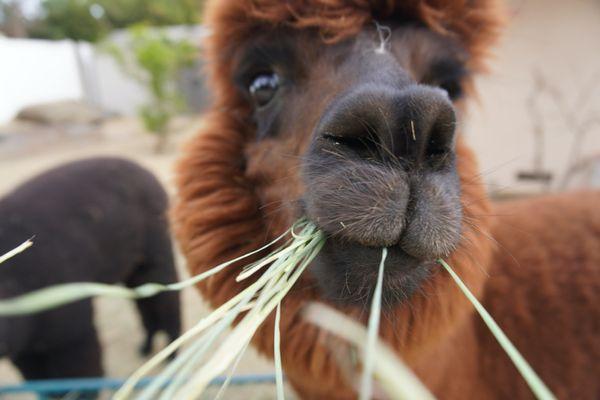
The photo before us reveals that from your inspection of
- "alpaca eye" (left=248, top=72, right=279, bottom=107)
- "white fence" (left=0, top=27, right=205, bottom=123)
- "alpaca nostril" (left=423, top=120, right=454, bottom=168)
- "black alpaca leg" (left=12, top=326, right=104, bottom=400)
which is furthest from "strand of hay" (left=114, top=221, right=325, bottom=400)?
"white fence" (left=0, top=27, right=205, bottom=123)

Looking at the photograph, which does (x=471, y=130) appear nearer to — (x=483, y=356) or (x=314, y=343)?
(x=483, y=356)

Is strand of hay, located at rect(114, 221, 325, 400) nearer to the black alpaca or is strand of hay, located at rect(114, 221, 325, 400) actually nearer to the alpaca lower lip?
the alpaca lower lip

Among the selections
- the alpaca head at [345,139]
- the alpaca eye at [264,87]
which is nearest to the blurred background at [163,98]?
the alpaca head at [345,139]

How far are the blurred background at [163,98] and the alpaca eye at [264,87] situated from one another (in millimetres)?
630

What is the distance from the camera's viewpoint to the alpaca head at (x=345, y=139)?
945 millimetres

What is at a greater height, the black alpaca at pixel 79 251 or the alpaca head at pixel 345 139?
the alpaca head at pixel 345 139

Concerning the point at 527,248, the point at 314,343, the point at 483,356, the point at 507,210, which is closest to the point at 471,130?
the point at 507,210

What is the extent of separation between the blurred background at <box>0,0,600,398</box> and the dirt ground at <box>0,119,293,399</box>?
0.07 feet

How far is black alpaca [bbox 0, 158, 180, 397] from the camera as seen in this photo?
8.54ft

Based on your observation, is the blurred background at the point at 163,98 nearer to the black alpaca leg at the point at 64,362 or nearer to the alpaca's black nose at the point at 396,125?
the alpaca's black nose at the point at 396,125

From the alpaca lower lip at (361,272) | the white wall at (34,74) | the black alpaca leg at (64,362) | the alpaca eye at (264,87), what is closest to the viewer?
the alpaca lower lip at (361,272)

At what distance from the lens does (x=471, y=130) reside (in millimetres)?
6461

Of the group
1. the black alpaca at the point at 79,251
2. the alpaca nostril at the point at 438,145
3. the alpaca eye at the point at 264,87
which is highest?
the alpaca eye at the point at 264,87

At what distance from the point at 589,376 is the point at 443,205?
5.07 feet
